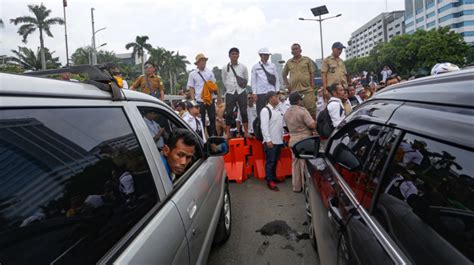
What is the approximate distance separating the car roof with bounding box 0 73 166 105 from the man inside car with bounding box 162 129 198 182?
0.98m

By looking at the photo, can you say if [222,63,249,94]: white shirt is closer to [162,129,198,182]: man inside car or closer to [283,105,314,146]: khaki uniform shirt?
[283,105,314,146]: khaki uniform shirt

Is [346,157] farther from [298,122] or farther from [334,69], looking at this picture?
[334,69]

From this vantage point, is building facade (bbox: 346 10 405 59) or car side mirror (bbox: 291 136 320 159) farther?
building facade (bbox: 346 10 405 59)

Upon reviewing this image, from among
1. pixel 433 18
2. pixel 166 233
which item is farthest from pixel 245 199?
pixel 433 18

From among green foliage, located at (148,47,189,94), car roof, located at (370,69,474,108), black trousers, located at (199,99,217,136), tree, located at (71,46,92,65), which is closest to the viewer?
car roof, located at (370,69,474,108)

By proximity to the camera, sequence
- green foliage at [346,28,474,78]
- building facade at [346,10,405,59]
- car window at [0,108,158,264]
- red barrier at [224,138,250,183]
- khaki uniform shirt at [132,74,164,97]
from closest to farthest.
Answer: car window at [0,108,158,264], red barrier at [224,138,250,183], khaki uniform shirt at [132,74,164,97], green foliage at [346,28,474,78], building facade at [346,10,405,59]

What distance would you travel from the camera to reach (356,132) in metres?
2.28

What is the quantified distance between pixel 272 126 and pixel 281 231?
2301 millimetres

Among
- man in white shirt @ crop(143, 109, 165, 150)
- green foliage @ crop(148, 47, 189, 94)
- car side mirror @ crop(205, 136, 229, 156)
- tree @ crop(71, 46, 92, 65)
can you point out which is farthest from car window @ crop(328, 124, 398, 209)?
green foliage @ crop(148, 47, 189, 94)

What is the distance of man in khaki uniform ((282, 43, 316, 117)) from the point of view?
783cm

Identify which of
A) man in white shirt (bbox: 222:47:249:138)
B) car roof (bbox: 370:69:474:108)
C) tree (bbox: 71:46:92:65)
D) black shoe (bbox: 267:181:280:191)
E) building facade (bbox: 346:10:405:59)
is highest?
building facade (bbox: 346:10:405:59)

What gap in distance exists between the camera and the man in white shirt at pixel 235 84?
763 cm

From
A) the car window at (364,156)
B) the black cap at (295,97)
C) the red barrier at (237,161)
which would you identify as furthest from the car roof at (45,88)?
the red barrier at (237,161)

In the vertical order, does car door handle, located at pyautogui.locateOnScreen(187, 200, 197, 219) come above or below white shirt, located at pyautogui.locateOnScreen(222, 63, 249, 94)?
below
